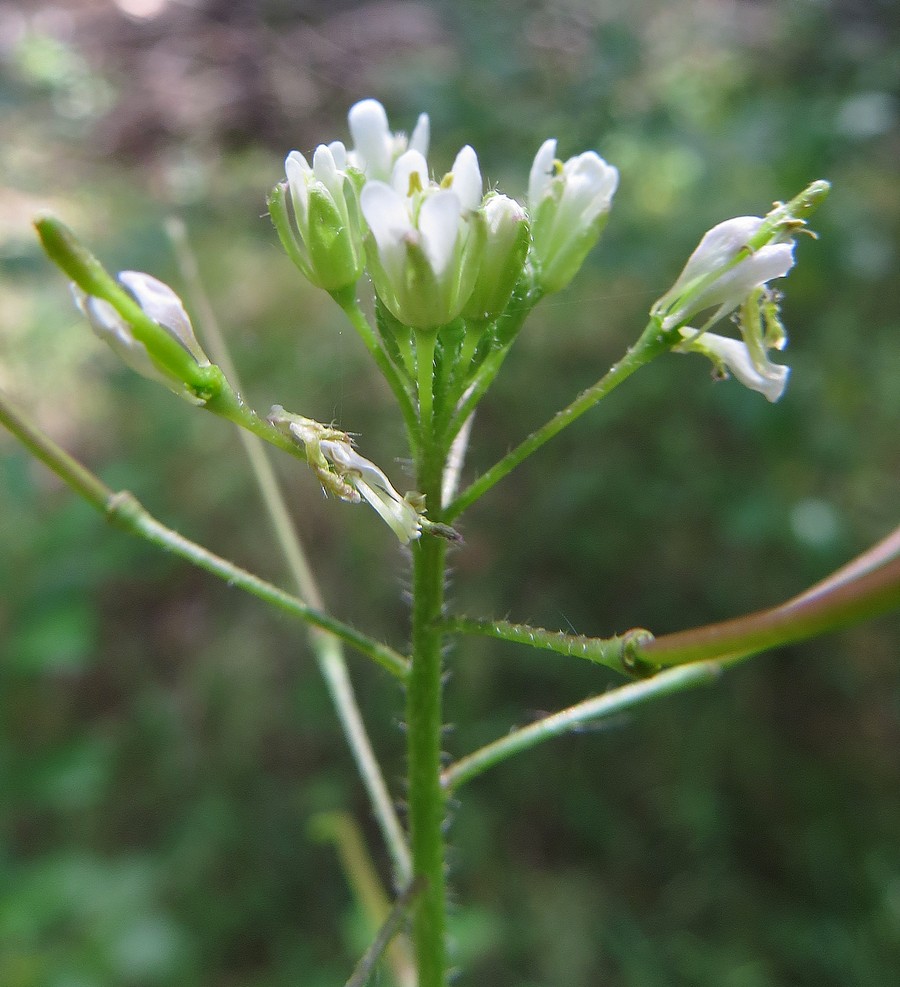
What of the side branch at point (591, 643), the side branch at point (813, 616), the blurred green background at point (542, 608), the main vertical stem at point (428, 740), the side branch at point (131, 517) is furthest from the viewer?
the blurred green background at point (542, 608)

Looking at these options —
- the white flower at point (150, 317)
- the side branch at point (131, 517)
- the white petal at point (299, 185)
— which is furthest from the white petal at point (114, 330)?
the white petal at point (299, 185)

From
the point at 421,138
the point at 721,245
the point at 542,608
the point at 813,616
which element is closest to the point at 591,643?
the point at 813,616

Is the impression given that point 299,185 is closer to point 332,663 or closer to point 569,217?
point 569,217

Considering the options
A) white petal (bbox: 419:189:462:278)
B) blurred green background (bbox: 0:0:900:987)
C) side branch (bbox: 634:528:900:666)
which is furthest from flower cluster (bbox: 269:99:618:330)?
blurred green background (bbox: 0:0:900:987)

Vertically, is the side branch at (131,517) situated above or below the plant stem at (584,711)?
above

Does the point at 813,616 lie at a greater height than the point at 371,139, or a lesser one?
lesser

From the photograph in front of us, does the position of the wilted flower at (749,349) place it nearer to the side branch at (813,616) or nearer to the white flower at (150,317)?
the side branch at (813,616)
